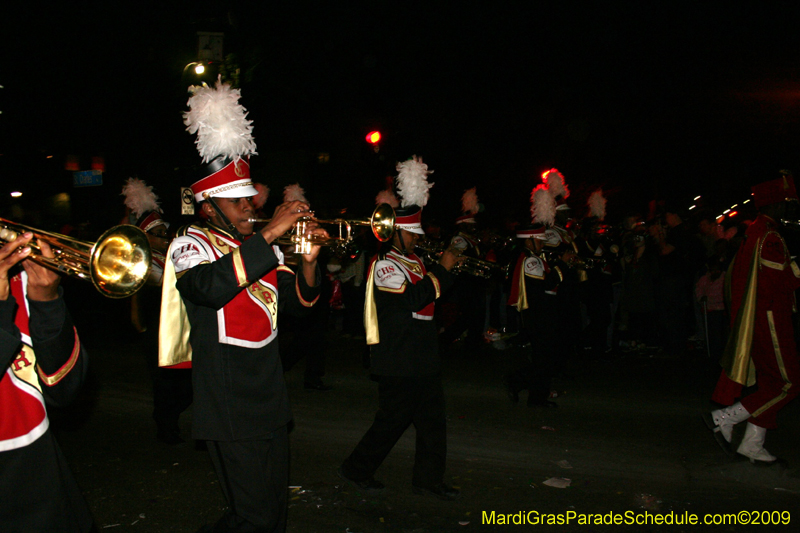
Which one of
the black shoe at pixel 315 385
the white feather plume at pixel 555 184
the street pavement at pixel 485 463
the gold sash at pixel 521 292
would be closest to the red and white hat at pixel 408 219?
the street pavement at pixel 485 463

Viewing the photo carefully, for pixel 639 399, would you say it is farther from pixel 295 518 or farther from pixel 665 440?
pixel 295 518

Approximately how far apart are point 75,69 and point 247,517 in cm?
1547

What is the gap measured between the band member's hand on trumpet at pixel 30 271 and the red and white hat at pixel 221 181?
1080mm

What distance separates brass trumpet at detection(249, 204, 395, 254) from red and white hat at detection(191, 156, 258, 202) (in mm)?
188

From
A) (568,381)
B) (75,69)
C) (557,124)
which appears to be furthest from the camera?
(557,124)

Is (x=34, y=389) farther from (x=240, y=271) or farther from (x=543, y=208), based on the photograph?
(x=543, y=208)

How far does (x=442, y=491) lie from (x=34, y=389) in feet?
9.68

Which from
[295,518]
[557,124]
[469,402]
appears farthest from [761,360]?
[557,124]

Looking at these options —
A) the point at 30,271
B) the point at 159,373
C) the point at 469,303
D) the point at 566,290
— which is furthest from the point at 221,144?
the point at 469,303

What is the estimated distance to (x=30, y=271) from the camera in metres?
1.95

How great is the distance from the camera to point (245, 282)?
2.54 meters

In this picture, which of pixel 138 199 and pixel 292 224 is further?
pixel 138 199

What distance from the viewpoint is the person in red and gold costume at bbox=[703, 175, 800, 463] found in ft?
14.9

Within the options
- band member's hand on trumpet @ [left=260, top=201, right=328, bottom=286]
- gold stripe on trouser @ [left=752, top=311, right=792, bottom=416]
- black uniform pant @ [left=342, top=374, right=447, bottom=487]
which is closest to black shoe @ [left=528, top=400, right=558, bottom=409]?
gold stripe on trouser @ [left=752, top=311, right=792, bottom=416]
